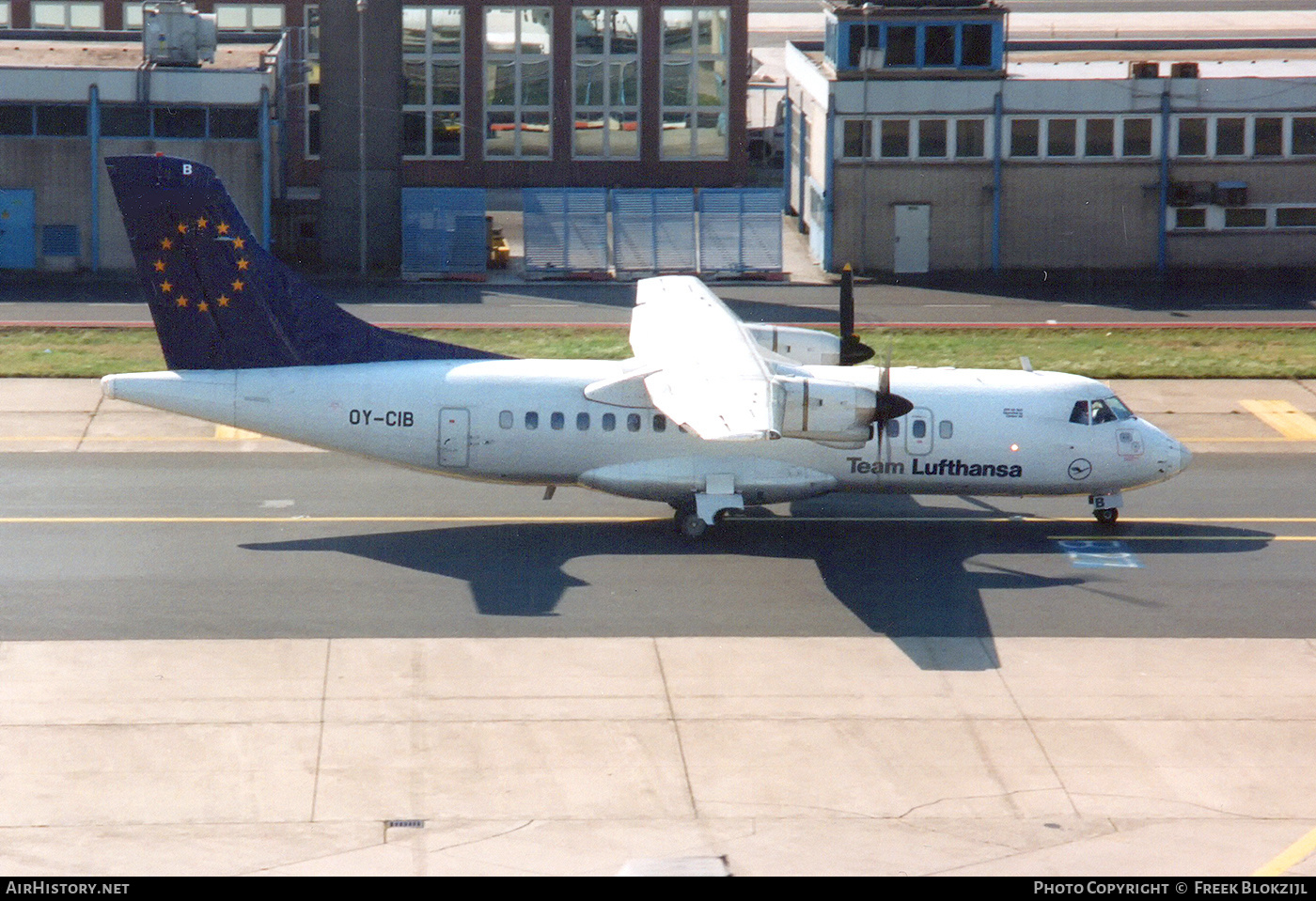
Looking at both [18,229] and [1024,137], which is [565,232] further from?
[18,229]

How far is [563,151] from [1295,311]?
97.9ft

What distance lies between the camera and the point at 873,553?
89.9ft

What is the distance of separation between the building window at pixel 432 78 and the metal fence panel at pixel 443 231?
12.7 meters

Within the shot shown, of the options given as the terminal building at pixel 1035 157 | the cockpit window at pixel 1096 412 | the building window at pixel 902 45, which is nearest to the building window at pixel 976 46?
the terminal building at pixel 1035 157

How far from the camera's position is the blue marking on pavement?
2697cm

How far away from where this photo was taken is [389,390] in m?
27.1

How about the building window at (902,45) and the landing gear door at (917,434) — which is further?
the building window at (902,45)

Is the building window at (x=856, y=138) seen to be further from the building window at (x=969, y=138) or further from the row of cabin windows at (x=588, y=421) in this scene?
the row of cabin windows at (x=588, y=421)

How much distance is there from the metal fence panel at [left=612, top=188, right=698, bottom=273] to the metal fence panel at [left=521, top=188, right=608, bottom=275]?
0.56 metres

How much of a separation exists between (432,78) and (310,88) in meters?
5.23

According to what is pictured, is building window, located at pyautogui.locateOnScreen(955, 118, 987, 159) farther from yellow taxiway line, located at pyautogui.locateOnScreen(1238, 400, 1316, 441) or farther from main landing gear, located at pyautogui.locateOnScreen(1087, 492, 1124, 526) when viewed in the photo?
main landing gear, located at pyautogui.locateOnScreen(1087, 492, 1124, 526)

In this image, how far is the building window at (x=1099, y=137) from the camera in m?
53.6

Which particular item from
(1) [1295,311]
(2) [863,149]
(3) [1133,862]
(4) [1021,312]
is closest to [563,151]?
(2) [863,149]

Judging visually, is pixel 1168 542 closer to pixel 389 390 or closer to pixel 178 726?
pixel 389 390
